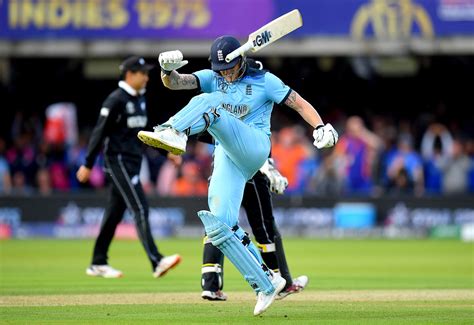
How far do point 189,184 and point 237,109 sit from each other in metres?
11.7

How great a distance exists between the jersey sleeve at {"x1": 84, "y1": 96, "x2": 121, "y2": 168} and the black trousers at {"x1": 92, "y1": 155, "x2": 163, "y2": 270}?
0.75ft

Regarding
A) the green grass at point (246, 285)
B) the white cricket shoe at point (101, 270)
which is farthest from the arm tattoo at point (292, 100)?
the white cricket shoe at point (101, 270)

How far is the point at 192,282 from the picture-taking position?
10695mm

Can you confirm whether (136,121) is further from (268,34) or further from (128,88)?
(268,34)

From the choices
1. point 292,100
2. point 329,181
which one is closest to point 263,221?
point 292,100

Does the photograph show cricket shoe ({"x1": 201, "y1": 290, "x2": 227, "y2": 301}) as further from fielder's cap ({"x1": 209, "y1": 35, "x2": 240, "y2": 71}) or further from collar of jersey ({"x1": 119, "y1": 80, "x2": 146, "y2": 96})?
collar of jersey ({"x1": 119, "y1": 80, "x2": 146, "y2": 96})

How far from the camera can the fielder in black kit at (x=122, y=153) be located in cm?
1048

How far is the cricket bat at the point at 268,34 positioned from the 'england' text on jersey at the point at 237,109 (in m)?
0.36

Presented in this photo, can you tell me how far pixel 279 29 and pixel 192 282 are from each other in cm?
381

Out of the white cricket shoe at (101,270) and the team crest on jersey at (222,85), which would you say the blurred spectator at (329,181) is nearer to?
the white cricket shoe at (101,270)

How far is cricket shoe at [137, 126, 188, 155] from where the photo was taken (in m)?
6.76

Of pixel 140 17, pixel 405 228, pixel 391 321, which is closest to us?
pixel 391 321

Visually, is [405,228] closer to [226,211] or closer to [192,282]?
[192,282]

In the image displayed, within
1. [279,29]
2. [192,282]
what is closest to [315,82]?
[192,282]
